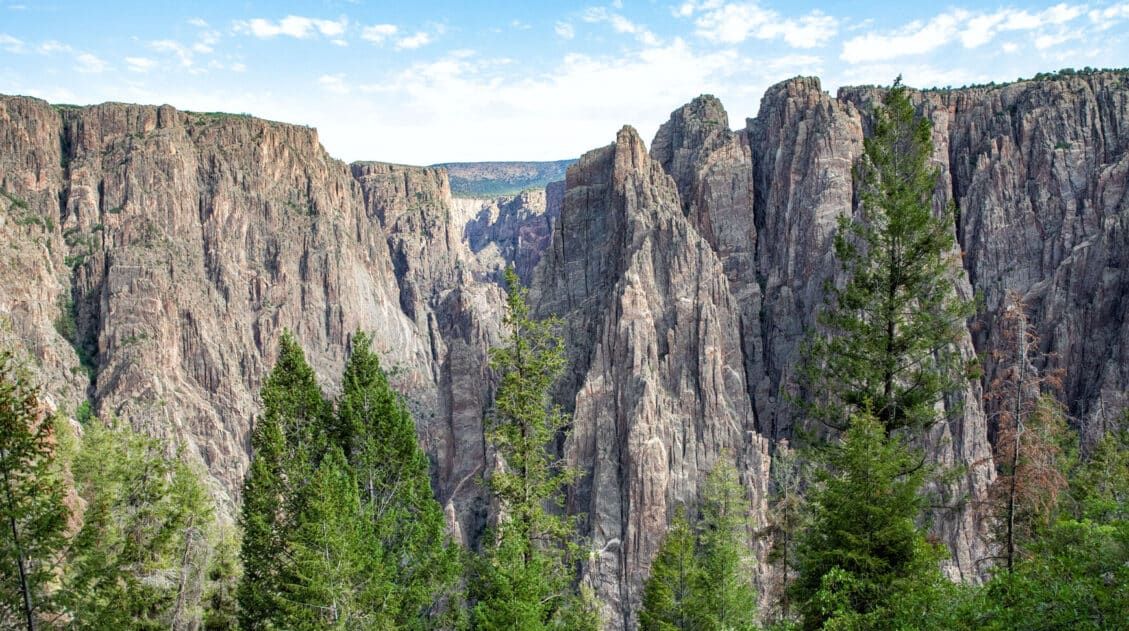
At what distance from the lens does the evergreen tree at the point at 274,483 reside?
27.0 meters

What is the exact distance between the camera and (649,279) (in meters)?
86.2

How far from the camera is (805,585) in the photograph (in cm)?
2011

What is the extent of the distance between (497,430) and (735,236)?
2988 inches

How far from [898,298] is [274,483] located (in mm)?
21802

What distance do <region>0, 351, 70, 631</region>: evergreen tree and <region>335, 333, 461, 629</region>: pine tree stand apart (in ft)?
35.9

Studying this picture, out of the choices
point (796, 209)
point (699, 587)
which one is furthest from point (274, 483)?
point (796, 209)

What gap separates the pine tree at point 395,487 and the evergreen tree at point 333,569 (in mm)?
2524

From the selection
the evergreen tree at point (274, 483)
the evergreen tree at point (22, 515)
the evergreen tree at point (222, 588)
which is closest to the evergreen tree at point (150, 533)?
the evergreen tree at point (222, 588)

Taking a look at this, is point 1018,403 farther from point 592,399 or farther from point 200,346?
point 200,346

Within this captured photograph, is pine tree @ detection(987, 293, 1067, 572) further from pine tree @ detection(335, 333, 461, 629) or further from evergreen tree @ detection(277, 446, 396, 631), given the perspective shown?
pine tree @ detection(335, 333, 461, 629)

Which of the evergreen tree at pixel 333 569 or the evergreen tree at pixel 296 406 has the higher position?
the evergreen tree at pixel 296 406

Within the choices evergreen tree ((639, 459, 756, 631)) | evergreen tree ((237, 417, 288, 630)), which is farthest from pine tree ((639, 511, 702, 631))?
evergreen tree ((237, 417, 288, 630))

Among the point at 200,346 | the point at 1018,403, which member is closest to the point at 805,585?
the point at 1018,403

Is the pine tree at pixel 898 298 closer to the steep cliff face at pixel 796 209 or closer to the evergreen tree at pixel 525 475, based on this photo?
the evergreen tree at pixel 525 475
